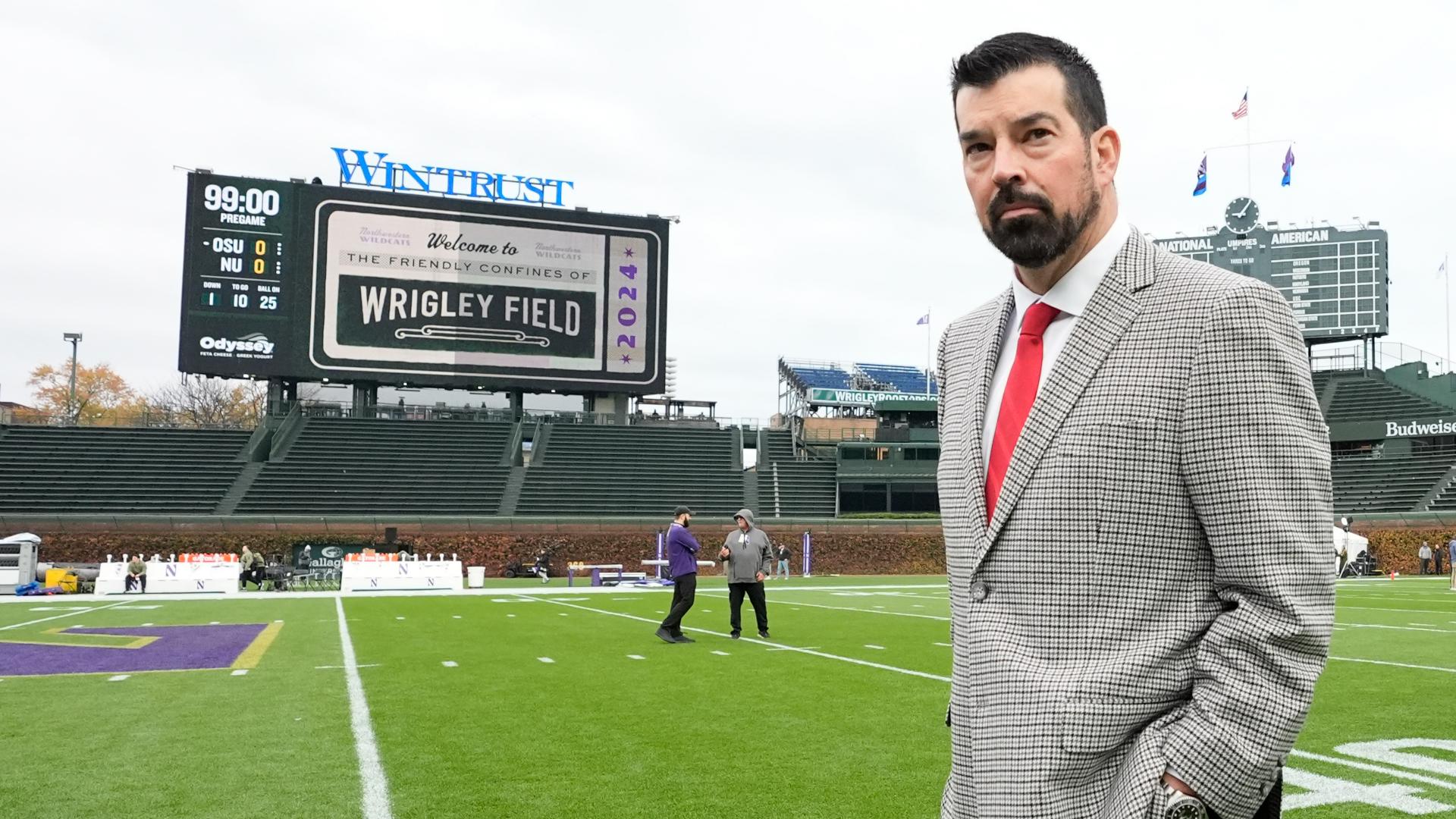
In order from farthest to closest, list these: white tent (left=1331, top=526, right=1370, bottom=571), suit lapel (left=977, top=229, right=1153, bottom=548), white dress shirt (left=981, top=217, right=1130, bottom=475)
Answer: white tent (left=1331, top=526, right=1370, bottom=571), white dress shirt (left=981, top=217, right=1130, bottom=475), suit lapel (left=977, top=229, right=1153, bottom=548)

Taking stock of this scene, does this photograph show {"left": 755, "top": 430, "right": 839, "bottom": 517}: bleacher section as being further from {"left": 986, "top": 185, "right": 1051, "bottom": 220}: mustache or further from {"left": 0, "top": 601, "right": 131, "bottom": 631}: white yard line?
{"left": 986, "top": 185, "right": 1051, "bottom": 220}: mustache

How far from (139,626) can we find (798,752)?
14.3 meters

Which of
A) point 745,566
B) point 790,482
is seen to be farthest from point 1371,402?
point 745,566

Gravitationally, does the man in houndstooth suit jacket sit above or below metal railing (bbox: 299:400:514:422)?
below

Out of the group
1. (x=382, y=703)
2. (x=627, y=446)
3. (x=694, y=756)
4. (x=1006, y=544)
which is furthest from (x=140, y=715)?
(x=627, y=446)

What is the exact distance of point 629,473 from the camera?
4675 cm

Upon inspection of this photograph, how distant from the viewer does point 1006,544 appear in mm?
1925

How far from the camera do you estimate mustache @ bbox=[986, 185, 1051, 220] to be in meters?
1.96

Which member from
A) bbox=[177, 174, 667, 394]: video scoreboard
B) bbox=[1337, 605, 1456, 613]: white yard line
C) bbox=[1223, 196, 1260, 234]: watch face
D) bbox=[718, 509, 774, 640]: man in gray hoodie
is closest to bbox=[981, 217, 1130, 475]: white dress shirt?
bbox=[718, 509, 774, 640]: man in gray hoodie

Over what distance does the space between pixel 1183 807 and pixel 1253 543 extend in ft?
1.35

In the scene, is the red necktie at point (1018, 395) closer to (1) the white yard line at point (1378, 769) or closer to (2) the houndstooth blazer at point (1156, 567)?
(2) the houndstooth blazer at point (1156, 567)

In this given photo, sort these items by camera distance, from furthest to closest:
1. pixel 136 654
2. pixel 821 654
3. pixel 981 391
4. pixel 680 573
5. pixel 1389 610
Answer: pixel 1389 610
pixel 680 573
pixel 136 654
pixel 821 654
pixel 981 391

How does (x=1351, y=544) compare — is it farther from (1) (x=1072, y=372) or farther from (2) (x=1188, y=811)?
(2) (x=1188, y=811)

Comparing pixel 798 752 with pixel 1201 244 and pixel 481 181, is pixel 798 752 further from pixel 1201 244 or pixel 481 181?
pixel 1201 244
